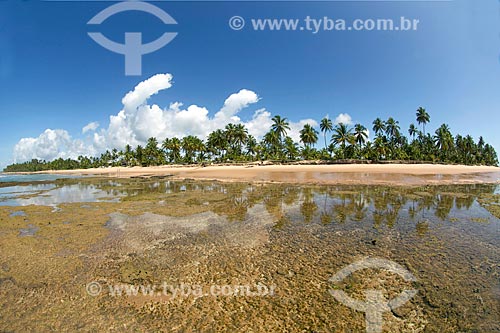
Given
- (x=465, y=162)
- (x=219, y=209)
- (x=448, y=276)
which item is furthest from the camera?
(x=465, y=162)

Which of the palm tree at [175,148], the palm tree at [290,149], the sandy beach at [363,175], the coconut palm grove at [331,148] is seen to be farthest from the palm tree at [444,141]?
the palm tree at [175,148]

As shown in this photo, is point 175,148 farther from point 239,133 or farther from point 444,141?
point 444,141

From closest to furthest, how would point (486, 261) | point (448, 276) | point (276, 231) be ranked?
point (448, 276), point (486, 261), point (276, 231)

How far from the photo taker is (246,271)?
247 inches

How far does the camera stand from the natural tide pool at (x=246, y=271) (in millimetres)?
4449

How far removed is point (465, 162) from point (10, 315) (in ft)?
368

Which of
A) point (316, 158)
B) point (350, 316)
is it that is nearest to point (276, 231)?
point (350, 316)

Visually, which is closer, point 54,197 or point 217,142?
point 54,197

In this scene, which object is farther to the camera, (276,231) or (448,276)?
(276,231)

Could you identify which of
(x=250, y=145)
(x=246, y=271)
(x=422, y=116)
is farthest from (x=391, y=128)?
(x=246, y=271)

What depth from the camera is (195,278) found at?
5.94 m

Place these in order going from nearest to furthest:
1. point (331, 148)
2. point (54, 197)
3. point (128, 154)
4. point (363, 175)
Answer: point (54, 197) < point (363, 175) < point (331, 148) < point (128, 154)

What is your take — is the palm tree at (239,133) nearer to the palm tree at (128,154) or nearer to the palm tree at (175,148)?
the palm tree at (175,148)

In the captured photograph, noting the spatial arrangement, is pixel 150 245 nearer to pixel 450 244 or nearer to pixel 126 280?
pixel 126 280
